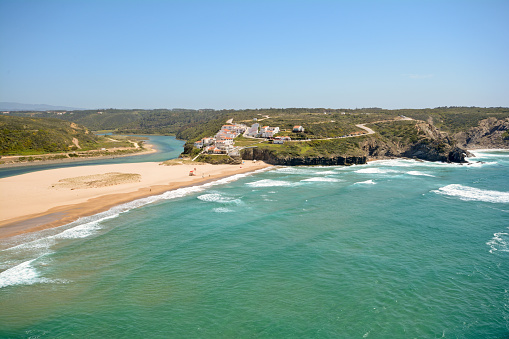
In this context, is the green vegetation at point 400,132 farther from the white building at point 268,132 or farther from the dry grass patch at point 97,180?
the dry grass patch at point 97,180

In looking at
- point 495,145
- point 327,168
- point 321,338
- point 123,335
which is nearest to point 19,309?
point 123,335

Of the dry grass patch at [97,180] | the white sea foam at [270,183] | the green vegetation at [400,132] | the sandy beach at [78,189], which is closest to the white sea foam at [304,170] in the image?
the sandy beach at [78,189]

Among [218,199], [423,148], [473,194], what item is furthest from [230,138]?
[473,194]

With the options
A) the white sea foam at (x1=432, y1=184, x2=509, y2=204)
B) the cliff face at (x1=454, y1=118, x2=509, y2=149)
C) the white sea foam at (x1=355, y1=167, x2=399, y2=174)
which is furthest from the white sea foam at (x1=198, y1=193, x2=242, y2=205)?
the cliff face at (x1=454, y1=118, x2=509, y2=149)

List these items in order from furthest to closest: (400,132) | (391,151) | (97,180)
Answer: (400,132) → (391,151) → (97,180)

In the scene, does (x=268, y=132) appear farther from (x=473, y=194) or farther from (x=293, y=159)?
(x=473, y=194)

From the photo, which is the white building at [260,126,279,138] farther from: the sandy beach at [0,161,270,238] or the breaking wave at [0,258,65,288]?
Result: the breaking wave at [0,258,65,288]

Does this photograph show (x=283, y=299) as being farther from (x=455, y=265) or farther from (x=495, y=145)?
(x=495, y=145)
